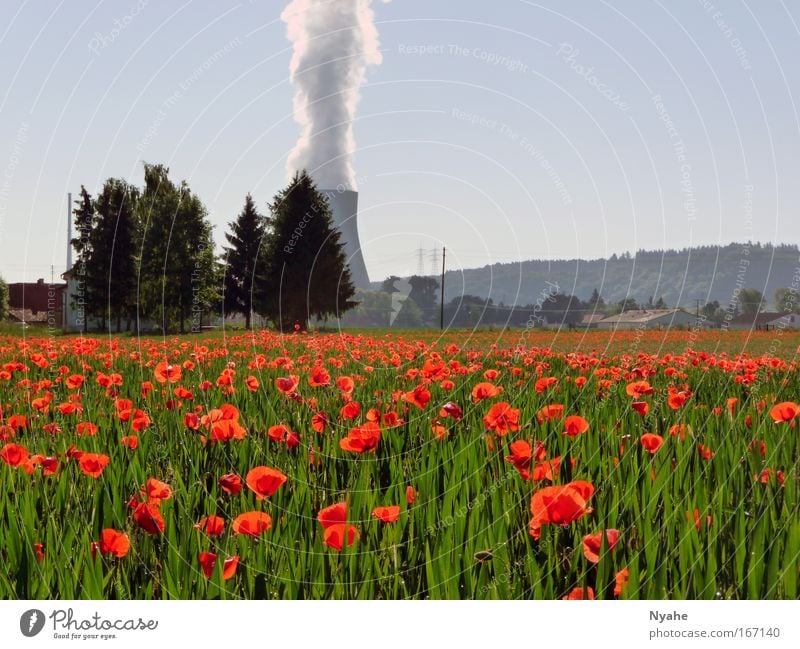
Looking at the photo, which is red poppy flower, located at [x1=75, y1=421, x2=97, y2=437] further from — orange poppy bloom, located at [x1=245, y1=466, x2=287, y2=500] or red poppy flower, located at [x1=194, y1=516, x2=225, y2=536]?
orange poppy bloom, located at [x1=245, y1=466, x2=287, y2=500]

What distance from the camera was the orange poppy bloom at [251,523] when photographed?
2549 mm

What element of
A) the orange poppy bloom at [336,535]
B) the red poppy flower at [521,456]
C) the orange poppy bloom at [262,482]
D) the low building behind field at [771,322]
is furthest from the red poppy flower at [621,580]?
the low building behind field at [771,322]

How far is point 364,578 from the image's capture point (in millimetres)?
2703

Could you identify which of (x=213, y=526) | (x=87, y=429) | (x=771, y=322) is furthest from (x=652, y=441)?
(x=771, y=322)

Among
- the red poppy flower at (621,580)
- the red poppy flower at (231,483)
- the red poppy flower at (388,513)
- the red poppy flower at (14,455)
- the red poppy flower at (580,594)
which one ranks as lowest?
the red poppy flower at (580,594)

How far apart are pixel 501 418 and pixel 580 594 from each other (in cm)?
159

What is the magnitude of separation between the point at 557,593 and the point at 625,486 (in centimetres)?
103

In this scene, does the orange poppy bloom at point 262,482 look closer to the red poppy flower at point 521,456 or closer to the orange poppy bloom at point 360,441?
the orange poppy bloom at point 360,441

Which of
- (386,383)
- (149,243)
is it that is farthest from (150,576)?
(149,243)

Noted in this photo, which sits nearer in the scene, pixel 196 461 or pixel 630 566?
pixel 630 566

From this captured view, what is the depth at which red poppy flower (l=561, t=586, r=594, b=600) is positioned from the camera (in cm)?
252

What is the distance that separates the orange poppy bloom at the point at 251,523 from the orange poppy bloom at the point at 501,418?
1.68 metres
